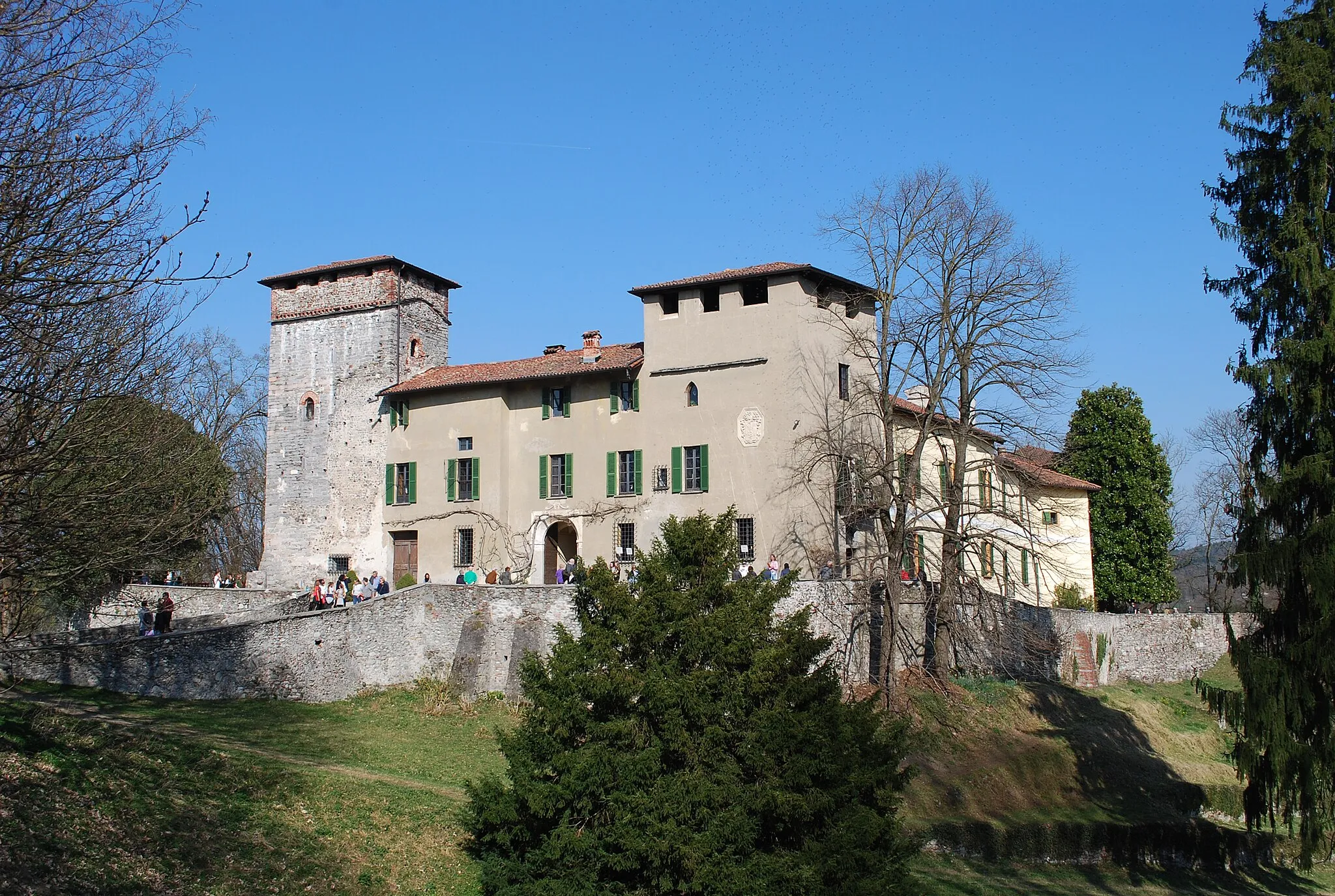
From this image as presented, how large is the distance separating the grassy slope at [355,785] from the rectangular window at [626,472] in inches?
329

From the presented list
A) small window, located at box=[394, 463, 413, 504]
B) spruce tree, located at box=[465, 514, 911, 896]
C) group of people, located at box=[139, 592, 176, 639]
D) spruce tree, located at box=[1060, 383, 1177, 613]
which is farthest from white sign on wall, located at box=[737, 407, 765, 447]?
spruce tree, located at box=[1060, 383, 1177, 613]

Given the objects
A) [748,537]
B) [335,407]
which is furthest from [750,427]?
[335,407]

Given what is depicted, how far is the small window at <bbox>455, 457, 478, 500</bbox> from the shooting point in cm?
3519

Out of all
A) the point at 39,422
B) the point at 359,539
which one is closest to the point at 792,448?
the point at 359,539

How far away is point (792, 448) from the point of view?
30953mm

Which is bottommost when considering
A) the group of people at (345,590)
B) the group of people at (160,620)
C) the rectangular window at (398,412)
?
the group of people at (160,620)

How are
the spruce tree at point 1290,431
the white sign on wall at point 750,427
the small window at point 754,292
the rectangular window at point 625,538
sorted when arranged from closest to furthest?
the spruce tree at point 1290,431 → the white sign on wall at point 750,427 → the small window at point 754,292 → the rectangular window at point 625,538

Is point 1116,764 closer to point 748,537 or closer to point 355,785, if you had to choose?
point 748,537

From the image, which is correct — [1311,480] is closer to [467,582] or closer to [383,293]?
[467,582]

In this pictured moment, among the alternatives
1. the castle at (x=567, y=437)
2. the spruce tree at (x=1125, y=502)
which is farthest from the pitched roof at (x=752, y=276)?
the spruce tree at (x=1125, y=502)

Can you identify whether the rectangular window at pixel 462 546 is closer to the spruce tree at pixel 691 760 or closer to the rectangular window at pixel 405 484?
the rectangular window at pixel 405 484

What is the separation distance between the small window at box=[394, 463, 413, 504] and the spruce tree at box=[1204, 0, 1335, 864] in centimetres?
2435

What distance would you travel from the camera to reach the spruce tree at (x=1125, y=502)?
145 feet

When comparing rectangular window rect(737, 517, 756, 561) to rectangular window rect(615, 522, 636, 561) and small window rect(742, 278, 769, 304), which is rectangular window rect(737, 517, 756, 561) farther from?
small window rect(742, 278, 769, 304)
